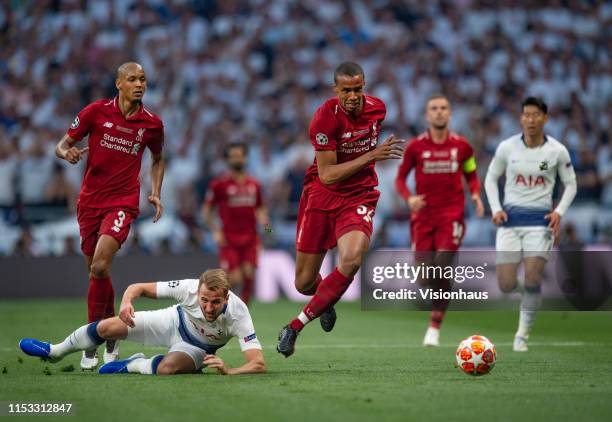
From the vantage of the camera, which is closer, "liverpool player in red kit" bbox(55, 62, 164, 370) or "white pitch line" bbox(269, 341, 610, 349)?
"liverpool player in red kit" bbox(55, 62, 164, 370)

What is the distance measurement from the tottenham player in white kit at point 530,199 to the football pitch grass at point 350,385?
2.46ft

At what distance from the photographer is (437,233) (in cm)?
1199

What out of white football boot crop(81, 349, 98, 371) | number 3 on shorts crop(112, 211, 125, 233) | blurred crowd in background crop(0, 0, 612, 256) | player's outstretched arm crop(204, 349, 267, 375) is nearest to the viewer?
player's outstretched arm crop(204, 349, 267, 375)

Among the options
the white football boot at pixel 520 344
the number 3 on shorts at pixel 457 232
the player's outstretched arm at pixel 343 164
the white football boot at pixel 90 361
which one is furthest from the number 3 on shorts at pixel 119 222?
the number 3 on shorts at pixel 457 232

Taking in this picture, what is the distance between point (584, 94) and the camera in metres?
21.8

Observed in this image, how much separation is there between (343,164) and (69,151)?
2206 mm

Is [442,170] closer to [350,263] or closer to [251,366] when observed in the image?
[350,263]

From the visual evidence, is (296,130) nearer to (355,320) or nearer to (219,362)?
(355,320)

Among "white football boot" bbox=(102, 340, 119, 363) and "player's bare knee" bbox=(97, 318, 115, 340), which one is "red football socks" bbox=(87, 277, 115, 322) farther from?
"player's bare knee" bbox=(97, 318, 115, 340)

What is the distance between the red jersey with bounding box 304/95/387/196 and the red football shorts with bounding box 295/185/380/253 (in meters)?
0.08

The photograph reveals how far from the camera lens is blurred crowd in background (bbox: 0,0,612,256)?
1875 centimetres

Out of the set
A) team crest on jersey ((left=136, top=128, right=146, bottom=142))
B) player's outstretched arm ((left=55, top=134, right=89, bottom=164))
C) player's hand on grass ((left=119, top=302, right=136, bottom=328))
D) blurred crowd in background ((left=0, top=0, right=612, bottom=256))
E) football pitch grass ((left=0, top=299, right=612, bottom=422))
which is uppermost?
blurred crowd in background ((left=0, top=0, right=612, bottom=256))

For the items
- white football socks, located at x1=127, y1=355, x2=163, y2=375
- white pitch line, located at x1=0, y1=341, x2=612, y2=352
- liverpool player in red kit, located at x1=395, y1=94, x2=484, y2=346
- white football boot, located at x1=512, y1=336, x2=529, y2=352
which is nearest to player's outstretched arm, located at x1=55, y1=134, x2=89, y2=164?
white football socks, located at x1=127, y1=355, x2=163, y2=375

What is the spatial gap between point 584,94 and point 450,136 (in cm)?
1062
